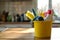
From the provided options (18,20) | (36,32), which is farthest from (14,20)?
(36,32)

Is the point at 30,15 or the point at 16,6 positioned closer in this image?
the point at 30,15

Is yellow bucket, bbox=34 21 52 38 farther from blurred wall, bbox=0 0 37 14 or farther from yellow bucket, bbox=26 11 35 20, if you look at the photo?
blurred wall, bbox=0 0 37 14

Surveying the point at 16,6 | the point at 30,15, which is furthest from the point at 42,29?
the point at 16,6

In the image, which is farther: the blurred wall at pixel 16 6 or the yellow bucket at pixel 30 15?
the blurred wall at pixel 16 6

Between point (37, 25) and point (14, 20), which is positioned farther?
point (14, 20)

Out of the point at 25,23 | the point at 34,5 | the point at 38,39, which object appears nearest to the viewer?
the point at 38,39

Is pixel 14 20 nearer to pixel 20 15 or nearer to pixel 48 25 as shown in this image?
pixel 20 15

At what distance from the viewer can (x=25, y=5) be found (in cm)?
409

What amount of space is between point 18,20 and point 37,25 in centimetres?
256

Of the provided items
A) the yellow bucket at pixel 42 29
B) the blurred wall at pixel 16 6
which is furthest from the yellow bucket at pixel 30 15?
the blurred wall at pixel 16 6

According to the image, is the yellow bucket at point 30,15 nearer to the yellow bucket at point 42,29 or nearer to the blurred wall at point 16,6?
the yellow bucket at point 42,29

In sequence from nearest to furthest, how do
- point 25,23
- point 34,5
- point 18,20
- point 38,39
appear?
point 38,39, point 25,23, point 18,20, point 34,5

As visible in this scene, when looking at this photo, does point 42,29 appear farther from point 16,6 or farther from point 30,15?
point 16,6

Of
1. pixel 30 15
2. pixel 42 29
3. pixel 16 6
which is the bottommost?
pixel 42 29
